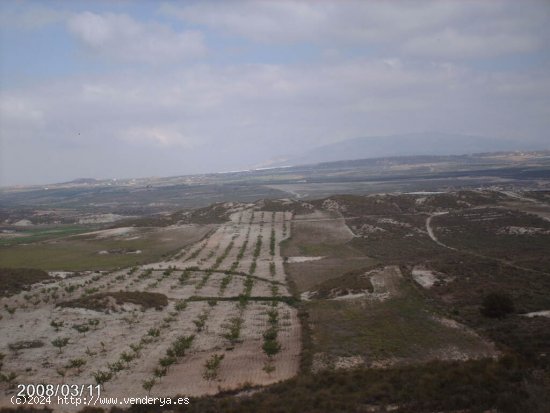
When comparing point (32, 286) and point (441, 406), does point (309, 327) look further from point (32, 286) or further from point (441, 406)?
point (32, 286)

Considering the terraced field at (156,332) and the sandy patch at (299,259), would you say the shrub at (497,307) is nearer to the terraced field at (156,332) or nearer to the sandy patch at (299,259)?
the terraced field at (156,332)

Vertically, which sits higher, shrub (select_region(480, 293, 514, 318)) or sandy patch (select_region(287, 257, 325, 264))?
shrub (select_region(480, 293, 514, 318))

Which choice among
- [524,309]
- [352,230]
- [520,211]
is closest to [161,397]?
[524,309]
